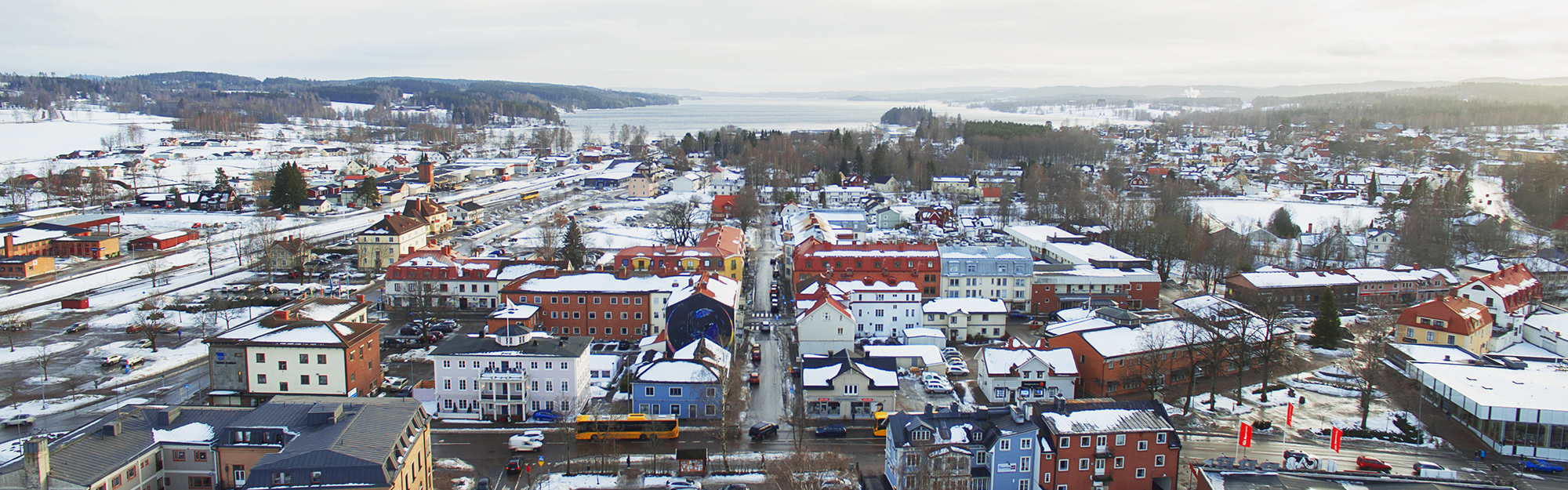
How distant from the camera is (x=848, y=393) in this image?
21.1 m

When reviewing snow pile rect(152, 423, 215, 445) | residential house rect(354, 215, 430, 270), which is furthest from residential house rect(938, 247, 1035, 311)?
residential house rect(354, 215, 430, 270)

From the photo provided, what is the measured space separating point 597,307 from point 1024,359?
43.4ft

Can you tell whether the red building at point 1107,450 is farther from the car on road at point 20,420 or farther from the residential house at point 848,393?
the car on road at point 20,420

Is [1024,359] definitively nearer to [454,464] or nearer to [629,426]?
[629,426]

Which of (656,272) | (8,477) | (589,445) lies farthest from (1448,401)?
(8,477)

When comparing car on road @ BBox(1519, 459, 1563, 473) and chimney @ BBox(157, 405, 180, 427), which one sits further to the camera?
A: car on road @ BBox(1519, 459, 1563, 473)

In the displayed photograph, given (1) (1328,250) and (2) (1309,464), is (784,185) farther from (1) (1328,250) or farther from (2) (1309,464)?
(2) (1309,464)

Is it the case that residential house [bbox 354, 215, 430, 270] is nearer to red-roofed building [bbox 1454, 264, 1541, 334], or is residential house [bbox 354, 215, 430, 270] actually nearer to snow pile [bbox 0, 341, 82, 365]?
snow pile [bbox 0, 341, 82, 365]

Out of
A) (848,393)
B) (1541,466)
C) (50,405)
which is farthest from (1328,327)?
(50,405)

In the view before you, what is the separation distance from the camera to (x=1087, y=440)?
16.6m

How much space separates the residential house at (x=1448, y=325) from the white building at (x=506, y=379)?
79.2 ft

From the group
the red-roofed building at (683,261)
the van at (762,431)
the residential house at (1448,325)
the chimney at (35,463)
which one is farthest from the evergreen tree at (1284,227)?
the chimney at (35,463)

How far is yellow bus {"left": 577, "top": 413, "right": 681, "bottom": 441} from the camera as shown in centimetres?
1953

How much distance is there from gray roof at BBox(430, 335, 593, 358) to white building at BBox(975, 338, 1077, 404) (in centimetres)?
1009
